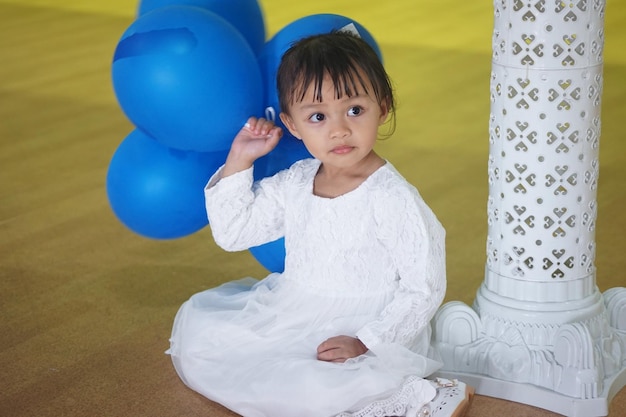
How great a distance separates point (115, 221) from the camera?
3092 mm

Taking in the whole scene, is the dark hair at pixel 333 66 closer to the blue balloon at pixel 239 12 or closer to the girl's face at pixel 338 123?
the girl's face at pixel 338 123

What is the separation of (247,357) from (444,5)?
4.46m

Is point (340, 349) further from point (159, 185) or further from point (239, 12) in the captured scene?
point (239, 12)

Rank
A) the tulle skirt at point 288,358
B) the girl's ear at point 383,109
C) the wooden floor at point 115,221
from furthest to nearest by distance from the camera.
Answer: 1. the wooden floor at point 115,221
2. the girl's ear at point 383,109
3. the tulle skirt at point 288,358

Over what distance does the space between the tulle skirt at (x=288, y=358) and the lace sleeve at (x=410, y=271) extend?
0.12 ft

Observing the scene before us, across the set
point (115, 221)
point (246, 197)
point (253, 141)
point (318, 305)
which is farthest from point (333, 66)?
point (115, 221)

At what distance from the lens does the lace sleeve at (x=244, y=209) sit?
1.99 m

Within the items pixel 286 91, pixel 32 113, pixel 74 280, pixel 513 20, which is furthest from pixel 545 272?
pixel 32 113

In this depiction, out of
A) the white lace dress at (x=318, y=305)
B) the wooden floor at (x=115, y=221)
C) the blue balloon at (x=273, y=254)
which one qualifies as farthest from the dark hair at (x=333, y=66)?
the wooden floor at (x=115, y=221)

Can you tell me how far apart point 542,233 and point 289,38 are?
2.03 ft

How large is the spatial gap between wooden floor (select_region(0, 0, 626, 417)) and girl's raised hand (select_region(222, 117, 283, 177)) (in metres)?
0.50

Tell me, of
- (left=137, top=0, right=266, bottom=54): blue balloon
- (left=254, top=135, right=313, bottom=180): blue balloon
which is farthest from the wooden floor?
(left=137, top=0, right=266, bottom=54): blue balloon

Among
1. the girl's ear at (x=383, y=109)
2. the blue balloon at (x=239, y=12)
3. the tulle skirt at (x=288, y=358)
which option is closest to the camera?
the tulle skirt at (x=288, y=358)

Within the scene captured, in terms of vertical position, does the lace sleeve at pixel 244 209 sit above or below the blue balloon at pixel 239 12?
below
